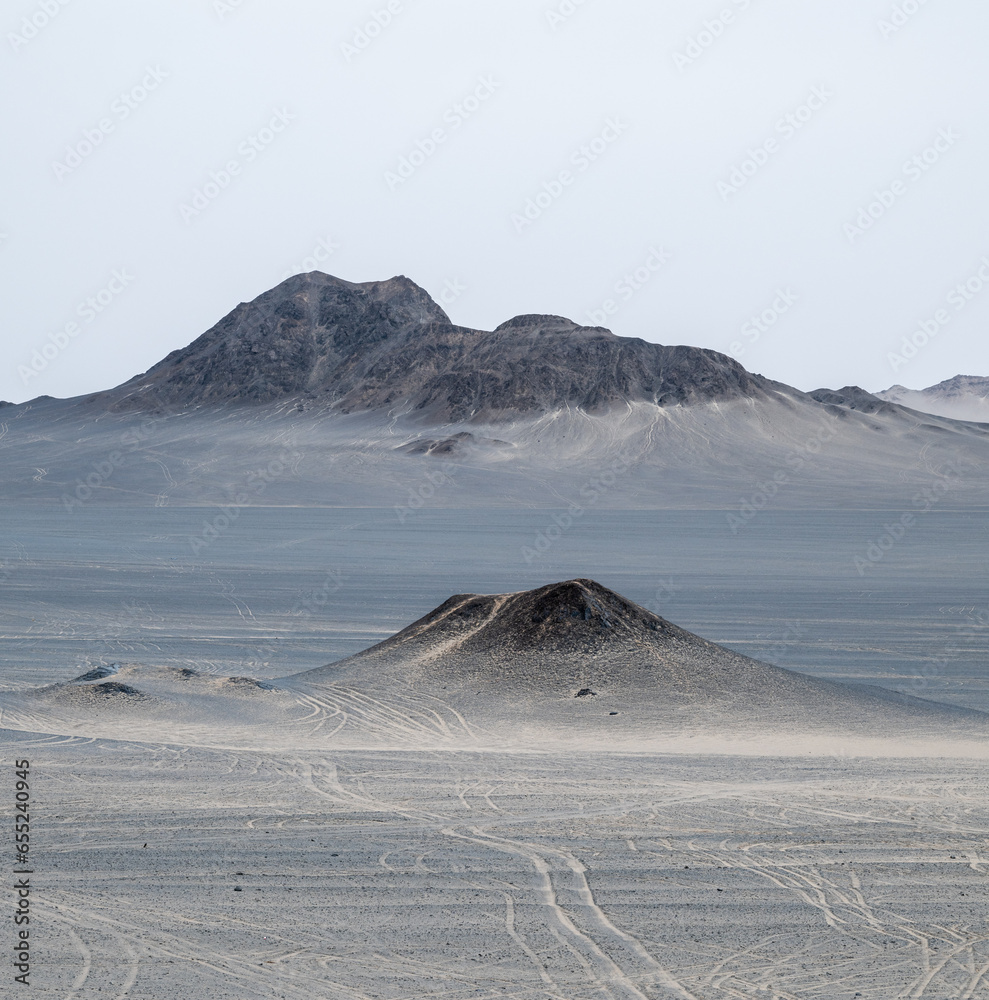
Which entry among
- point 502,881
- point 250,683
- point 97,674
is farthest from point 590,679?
point 502,881

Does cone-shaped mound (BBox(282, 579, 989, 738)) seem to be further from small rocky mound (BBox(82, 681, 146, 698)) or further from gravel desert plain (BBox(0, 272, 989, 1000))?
small rocky mound (BBox(82, 681, 146, 698))

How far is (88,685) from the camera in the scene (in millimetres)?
15094

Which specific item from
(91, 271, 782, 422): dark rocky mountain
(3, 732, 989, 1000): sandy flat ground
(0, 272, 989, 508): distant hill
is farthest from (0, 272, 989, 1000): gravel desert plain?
(91, 271, 782, 422): dark rocky mountain

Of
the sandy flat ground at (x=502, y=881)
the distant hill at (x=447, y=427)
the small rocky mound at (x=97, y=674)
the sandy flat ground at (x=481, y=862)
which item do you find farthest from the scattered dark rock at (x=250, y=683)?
the distant hill at (x=447, y=427)

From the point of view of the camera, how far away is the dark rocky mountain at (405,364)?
143m

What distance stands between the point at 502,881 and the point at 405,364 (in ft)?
502

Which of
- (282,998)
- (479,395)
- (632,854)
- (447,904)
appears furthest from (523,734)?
(479,395)

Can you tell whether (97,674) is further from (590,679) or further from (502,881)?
(502,881)

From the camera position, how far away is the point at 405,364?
521 ft

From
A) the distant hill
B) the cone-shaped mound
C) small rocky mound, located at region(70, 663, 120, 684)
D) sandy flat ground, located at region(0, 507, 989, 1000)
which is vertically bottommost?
sandy flat ground, located at region(0, 507, 989, 1000)

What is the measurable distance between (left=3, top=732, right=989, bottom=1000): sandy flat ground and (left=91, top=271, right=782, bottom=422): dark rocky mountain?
127481mm

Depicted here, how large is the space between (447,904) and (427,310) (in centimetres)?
18679

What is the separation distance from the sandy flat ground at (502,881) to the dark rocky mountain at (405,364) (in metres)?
127

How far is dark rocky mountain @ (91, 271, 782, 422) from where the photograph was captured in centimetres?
14312
